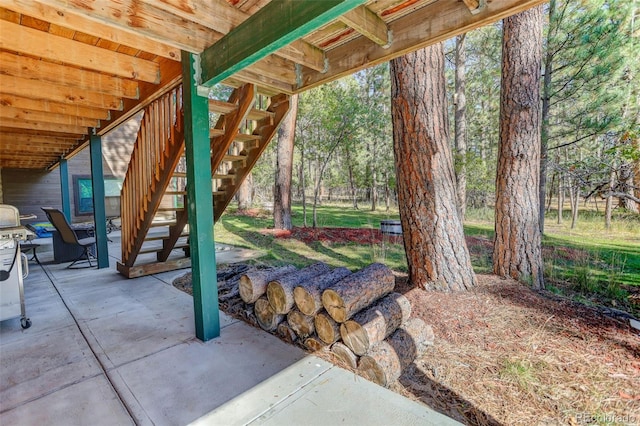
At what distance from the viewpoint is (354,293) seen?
2.37 meters

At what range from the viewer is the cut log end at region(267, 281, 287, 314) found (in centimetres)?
259

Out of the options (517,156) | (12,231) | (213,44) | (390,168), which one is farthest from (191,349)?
(390,168)

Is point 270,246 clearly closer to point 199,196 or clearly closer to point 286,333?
point 286,333

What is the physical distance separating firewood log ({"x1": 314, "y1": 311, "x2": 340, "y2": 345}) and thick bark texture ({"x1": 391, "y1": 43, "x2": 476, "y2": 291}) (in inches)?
60.9

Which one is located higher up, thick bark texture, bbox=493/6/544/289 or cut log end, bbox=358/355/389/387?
thick bark texture, bbox=493/6/544/289

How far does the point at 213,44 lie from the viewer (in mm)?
2262

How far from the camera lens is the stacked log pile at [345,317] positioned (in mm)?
2152

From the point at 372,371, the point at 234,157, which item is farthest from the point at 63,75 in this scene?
the point at 372,371

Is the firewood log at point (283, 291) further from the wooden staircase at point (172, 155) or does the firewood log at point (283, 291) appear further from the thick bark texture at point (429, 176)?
the wooden staircase at point (172, 155)

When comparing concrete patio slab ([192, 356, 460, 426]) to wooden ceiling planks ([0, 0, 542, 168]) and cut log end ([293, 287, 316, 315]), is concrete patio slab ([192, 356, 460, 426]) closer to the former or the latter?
cut log end ([293, 287, 316, 315])

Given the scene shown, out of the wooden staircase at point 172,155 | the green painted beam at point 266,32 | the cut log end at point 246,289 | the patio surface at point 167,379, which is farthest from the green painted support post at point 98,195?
the green painted beam at point 266,32

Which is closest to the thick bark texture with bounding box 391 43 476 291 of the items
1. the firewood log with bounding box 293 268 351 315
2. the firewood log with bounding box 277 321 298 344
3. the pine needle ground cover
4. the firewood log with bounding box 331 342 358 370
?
the pine needle ground cover

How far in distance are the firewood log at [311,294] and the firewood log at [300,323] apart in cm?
6

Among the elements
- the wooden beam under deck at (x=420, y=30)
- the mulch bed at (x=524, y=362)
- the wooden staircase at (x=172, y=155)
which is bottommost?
the mulch bed at (x=524, y=362)
